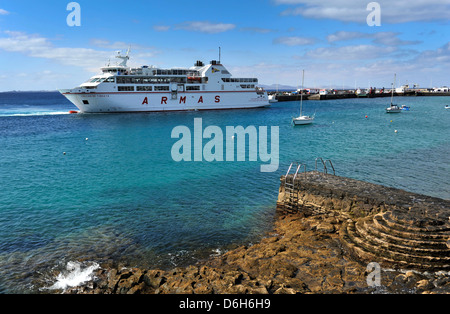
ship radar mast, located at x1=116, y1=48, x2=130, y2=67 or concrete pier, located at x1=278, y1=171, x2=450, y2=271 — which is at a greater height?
ship radar mast, located at x1=116, y1=48, x2=130, y2=67

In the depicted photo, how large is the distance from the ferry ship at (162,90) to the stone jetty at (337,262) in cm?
6039

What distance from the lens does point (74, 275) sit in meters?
10.1

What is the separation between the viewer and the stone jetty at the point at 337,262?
844 cm

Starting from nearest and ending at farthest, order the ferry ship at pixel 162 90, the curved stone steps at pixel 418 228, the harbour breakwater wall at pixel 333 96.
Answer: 1. the curved stone steps at pixel 418 228
2. the ferry ship at pixel 162 90
3. the harbour breakwater wall at pixel 333 96

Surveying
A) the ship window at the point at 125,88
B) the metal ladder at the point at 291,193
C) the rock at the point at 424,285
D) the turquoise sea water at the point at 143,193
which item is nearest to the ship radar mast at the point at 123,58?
the ship window at the point at 125,88

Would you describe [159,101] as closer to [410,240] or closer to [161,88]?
[161,88]

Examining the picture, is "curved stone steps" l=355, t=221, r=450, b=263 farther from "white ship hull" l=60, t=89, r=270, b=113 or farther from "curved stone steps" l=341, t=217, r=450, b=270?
"white ship hull" l=60, t=89, r=270, b=113

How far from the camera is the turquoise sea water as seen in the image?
1182cm

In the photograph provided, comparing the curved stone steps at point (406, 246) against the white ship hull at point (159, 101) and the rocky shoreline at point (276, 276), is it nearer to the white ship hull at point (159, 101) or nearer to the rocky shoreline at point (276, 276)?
the rocky shoreline at point (276, 276)

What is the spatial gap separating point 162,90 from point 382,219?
2589 inches

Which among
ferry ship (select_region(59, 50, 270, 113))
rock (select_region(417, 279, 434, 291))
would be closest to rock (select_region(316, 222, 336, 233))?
rock (select_region(417, 279, 434, 291))

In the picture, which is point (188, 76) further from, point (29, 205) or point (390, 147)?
point (29, 205)

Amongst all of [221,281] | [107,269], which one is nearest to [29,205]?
[107,269]

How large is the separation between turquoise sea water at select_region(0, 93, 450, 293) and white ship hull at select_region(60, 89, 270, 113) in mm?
26458
